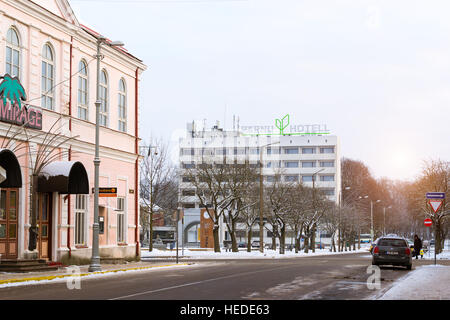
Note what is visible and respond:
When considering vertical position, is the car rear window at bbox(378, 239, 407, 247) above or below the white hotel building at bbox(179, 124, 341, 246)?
below

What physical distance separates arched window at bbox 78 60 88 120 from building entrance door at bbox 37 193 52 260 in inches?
188

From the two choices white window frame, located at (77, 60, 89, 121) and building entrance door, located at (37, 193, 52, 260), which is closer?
building entrance door, located at (37, 193, 52, 260)

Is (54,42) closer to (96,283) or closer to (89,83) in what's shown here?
(89,83)

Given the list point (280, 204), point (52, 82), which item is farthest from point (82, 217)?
point (280, 204)

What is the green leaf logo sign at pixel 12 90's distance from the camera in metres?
23.8

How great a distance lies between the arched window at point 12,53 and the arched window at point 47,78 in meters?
1.78

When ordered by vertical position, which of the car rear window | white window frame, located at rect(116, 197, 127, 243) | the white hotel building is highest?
the white hotel building

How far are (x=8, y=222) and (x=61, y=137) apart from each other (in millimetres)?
4682

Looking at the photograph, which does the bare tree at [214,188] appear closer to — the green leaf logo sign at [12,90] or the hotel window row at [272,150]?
the green leaf logo sign at [12,90]

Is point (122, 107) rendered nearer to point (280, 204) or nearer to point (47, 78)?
point (47, 78)

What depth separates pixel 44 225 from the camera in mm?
27453

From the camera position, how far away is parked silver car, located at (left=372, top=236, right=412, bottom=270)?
2869 cm

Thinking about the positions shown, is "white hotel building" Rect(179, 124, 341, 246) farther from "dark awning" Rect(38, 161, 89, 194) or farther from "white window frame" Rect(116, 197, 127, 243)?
"dark awning" Rect(38, 161, 89, 194)

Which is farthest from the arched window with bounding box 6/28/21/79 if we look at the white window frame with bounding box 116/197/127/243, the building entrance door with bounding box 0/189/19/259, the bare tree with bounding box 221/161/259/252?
the bare tree with bounding box 221/161/259/252
